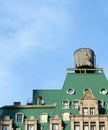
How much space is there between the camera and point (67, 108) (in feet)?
445

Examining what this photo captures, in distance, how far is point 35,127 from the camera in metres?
133

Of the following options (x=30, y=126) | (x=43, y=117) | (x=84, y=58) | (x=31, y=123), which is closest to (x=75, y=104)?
(x=43, y=117)

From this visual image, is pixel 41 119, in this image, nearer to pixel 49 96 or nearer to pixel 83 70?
pixel 49 96

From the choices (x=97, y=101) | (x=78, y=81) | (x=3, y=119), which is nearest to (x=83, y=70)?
(x=78, y=81)

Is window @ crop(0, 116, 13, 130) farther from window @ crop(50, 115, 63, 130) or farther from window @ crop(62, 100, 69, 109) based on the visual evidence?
window @ crop(62, 100, 69, 109)

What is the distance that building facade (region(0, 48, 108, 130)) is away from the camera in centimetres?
13200

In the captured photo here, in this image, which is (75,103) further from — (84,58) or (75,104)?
(84,58)

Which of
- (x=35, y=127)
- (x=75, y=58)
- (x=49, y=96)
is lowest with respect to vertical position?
(x=35, y=127)

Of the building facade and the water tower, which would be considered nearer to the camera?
the building facade

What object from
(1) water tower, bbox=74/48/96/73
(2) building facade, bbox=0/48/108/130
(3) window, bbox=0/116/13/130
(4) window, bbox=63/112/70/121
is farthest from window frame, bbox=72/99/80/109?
(3) window, bbox=0/116/13/130

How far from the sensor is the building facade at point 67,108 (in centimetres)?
13200

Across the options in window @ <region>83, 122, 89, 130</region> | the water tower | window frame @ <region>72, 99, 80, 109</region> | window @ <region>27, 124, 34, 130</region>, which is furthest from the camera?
the water tower

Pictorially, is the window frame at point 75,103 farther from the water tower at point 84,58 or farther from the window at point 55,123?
the water tower at point 84,58

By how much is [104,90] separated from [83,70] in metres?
11.2
